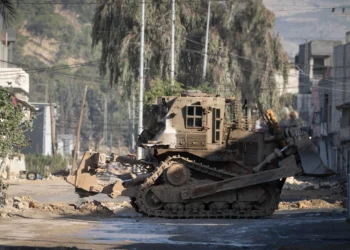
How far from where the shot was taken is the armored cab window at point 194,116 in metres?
26.6

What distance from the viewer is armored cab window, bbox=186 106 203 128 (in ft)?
87.2

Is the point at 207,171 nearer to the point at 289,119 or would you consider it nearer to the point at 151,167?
the point at 151,167

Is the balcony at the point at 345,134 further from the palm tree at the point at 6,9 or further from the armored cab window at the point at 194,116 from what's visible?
the palm tree at the point at 6,9

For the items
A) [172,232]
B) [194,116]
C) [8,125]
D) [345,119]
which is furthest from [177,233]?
[345,119]

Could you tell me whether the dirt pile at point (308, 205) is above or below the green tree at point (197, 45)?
below

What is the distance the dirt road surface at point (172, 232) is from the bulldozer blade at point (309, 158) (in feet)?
4.01

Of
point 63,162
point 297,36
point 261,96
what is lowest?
point 63,162

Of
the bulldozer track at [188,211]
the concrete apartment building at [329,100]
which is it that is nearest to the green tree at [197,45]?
the concrete apartment building at [329,100]

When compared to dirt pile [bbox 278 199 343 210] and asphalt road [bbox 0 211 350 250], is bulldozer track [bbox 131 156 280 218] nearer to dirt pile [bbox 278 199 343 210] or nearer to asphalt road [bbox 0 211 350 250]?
asphalt road [bbox 0 211 350 250]

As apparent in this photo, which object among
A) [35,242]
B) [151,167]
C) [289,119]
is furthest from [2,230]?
[289,119]

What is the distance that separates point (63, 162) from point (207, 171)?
5482cm

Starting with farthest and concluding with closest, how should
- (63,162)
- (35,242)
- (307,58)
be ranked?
1. (307,58)
2. (63,162)
3. (35,242)

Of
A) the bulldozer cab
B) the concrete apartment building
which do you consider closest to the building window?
the concrete apartment building

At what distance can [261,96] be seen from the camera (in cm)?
5978
